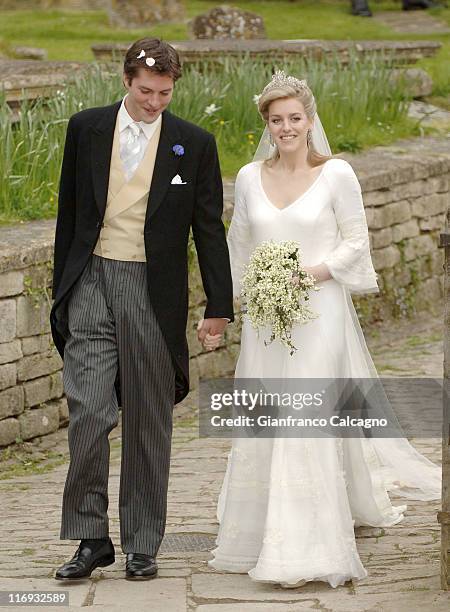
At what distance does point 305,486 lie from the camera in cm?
509

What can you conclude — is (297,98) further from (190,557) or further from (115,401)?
(190,557)

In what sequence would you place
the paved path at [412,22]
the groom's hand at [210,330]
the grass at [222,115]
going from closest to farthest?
the groom's hand at [210,330] → the grass at [222,115] → the paved path at [412,22]

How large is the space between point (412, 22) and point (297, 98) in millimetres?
17228

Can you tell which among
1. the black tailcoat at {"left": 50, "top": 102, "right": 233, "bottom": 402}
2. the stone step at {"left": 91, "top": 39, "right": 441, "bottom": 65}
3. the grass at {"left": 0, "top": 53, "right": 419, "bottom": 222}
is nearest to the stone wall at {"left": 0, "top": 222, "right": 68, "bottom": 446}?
the grass at {"left": 0, "top": 53, "right": 419, "bottom": 222}

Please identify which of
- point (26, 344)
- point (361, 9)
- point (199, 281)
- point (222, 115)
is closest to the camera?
point (26, 344)

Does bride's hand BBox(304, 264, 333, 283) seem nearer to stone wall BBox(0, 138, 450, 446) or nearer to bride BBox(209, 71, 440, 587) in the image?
bride BBox(209, 71, 440, 587)

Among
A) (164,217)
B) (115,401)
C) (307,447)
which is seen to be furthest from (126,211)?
(307,447)

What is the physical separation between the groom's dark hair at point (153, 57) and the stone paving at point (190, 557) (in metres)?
1.82

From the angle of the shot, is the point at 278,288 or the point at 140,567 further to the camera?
the point at 278,288

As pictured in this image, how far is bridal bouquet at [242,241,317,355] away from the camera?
5.18m

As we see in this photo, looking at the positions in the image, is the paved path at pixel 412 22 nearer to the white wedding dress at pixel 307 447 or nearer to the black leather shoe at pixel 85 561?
the white wedding dress at pixel 307 447

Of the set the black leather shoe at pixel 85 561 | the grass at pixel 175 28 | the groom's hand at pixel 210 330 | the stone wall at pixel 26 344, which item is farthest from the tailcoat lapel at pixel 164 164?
the grass at pixel 175 28

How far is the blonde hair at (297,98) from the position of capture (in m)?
5.21

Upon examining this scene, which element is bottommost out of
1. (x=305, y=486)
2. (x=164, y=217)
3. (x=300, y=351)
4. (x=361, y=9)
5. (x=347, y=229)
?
(x=361, y=9)
